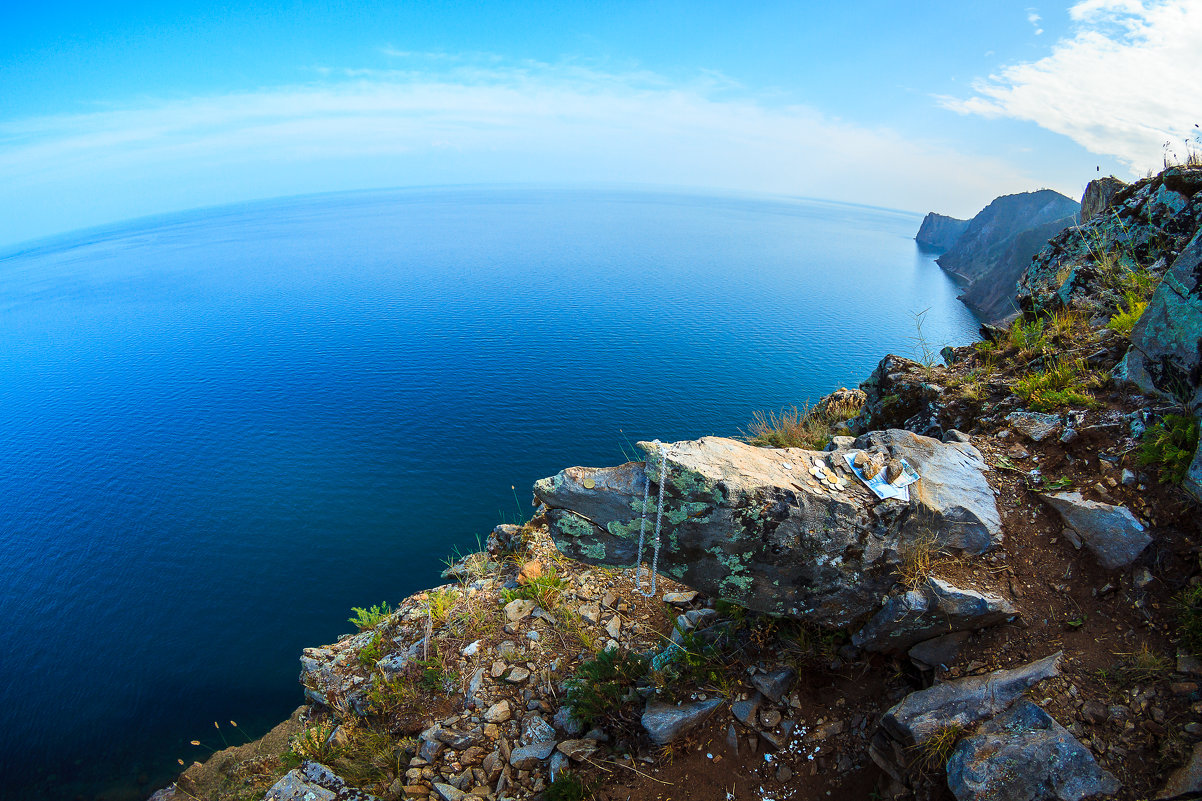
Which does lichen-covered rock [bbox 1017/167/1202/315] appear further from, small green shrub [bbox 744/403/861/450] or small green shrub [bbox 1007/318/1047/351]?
small green shrub [bbox 744/403/861/450]

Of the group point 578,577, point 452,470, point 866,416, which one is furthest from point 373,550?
point 866,416

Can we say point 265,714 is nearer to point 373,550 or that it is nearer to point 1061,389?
point 373,550

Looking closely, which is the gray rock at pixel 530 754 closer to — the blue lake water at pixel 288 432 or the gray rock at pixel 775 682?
the gray rock at pixel 775 682

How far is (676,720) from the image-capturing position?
6262 millimetres

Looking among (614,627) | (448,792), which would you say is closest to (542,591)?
(614,627)

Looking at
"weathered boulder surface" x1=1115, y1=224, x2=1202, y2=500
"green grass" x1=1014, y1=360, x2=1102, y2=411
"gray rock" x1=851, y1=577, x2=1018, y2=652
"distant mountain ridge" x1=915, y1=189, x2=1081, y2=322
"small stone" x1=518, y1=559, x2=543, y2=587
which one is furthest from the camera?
"distant mountain ridge" x1=915, y1=189, x2=1081, y2=322

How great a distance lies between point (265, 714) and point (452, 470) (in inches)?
581

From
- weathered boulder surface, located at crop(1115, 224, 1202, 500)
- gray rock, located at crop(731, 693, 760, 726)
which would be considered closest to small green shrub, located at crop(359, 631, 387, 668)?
gray rock, located at crop(731, 693, 760, 726)

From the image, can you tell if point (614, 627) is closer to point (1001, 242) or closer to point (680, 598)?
point (680, 598)

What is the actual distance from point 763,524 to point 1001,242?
124m

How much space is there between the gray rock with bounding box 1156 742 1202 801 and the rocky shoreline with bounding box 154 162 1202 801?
0.5 inches

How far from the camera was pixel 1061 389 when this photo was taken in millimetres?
7531

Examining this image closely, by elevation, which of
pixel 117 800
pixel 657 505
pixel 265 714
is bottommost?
pixel 117 800

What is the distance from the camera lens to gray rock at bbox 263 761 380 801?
677cm
